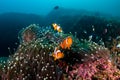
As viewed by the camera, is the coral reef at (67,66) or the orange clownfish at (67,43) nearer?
the coral reef at (67,66)

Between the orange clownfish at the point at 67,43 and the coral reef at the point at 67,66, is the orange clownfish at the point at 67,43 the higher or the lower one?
the higher one

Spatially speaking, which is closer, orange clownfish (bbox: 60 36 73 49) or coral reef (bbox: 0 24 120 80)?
coral reef (bbox: 0 24 120 80)

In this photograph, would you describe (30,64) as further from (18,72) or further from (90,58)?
(90,58)

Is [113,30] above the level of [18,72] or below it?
above

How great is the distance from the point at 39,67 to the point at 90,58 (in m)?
1.58

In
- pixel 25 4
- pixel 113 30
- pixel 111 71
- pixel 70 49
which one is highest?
pixel 25 4

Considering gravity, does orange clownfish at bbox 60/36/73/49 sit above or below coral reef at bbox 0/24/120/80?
above

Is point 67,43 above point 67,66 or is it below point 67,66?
above

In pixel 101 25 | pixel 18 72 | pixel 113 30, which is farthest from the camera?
pixel 101 25

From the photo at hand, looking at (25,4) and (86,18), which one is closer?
(86,18)

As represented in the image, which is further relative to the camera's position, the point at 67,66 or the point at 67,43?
the point at 67,43

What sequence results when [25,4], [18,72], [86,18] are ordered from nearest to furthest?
1. [18,72]
2. [86,18]
3. [25,4]

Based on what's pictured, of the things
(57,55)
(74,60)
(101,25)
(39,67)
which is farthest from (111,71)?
(101,25)

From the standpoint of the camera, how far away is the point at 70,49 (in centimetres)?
676
